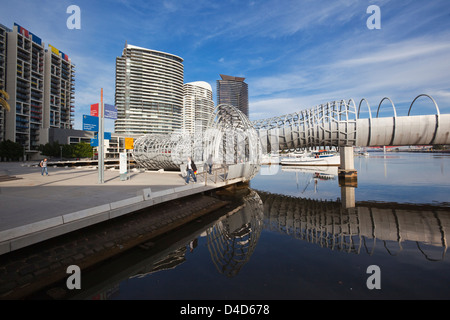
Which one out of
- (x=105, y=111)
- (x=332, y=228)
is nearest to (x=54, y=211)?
(x=105, y=111)

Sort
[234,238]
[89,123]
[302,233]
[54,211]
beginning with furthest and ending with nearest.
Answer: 1. [89,123]
2. [302,233]
3. [234,238]
4. [54,211]

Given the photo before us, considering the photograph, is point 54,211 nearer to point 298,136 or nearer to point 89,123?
point 89,123

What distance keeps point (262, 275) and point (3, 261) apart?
7.42 metres

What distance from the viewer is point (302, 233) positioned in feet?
34.9

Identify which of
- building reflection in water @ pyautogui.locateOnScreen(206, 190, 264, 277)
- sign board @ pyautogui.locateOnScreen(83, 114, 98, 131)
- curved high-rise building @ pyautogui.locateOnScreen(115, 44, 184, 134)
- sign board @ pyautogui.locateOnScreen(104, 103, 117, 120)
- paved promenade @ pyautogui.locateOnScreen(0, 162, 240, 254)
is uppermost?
curved high-rise building @ pyautogui.locateOnScreen(115, 44, 184, 134)

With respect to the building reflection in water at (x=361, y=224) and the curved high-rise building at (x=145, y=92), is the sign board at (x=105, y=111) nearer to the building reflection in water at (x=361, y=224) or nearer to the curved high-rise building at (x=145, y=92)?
the building reflection in water at (x=361, y=224)

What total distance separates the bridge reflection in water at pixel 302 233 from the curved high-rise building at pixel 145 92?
117 m

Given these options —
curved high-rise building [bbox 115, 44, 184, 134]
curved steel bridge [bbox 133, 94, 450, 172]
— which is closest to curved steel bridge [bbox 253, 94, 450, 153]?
curved steel bridge [bbox 133, 94, 450, 172]

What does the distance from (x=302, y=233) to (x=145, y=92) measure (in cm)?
13055

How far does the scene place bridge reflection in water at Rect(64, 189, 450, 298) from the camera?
734 centimetres

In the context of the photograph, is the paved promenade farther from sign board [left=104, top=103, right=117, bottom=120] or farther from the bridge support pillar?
the bridge support pillar

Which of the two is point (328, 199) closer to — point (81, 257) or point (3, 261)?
point (81, 257)

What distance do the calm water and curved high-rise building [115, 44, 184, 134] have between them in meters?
Answer: 119

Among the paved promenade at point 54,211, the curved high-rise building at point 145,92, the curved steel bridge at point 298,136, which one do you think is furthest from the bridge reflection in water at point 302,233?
the curved high-rise building at point 145,92
